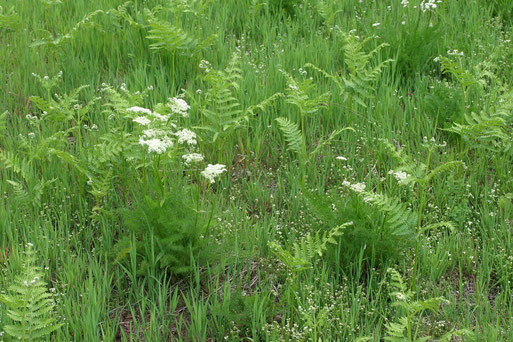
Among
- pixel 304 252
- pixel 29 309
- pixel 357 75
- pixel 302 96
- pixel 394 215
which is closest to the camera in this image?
pixel 29 309

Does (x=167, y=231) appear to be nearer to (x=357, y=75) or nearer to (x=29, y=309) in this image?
(x=29, y=309)

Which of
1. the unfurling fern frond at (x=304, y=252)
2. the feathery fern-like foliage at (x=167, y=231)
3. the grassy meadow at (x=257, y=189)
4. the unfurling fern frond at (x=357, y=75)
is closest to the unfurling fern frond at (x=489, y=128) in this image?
the grassy meadow at (x=257, y=189)

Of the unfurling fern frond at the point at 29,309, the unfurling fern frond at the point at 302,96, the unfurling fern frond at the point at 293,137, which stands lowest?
the unfurling fern frond at the point at 29,309

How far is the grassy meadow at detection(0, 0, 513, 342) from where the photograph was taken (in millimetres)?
3357

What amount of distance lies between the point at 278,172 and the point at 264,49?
1.62 meters

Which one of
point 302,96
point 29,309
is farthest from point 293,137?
point 29,309

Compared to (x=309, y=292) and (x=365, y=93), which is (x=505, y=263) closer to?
(x=309, y=292)

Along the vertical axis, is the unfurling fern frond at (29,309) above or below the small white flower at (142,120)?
below

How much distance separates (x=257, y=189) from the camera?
169 inches

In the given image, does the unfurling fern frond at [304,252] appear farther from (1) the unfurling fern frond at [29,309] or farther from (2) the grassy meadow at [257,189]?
(1) the unfurling fern frond at [29,309]

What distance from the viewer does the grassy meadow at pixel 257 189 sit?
336cm

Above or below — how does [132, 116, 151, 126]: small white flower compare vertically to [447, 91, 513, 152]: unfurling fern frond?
above

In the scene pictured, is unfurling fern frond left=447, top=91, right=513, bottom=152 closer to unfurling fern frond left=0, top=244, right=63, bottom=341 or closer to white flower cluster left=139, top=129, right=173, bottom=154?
white flower cluster left=139, top=129, right=173, bottom=154

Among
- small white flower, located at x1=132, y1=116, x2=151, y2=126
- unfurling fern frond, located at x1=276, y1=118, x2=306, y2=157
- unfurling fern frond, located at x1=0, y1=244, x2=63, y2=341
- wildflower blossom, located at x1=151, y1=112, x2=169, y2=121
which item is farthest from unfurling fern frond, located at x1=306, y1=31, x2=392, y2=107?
unfurling fern frond, located at x1=0, y1=244, x2=63, y2=341
